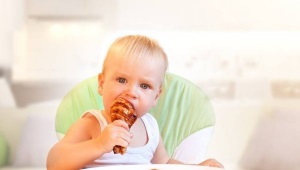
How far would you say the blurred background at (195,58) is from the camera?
64.0 inches

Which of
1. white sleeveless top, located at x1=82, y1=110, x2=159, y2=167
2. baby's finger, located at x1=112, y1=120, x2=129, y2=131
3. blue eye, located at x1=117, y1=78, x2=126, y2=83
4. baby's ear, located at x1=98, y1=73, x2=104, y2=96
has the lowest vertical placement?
white sleeveless top, located at x1=82, y1=110, x2=159, y2=167

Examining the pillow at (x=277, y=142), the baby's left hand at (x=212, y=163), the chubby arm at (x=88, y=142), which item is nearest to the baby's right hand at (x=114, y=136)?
the chubby arm at (x=88, y=142)

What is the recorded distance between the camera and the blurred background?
1625 millimetres

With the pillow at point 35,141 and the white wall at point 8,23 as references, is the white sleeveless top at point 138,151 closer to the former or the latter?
the pillow at point 35,141

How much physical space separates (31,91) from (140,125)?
0.32 metres

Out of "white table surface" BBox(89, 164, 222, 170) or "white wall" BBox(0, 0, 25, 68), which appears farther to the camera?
"white wall" BBox(0, 0, 25, 68)

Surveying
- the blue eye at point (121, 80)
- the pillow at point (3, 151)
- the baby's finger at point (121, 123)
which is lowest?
the pillow at point (3, 151)

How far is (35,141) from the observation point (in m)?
1.63

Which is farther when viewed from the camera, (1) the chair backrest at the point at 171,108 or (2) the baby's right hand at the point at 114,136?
(1) the chair backrest at the point at 171,108

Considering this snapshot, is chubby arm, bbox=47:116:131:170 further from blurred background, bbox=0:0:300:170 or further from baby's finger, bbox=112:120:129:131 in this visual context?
blurred background, bbox=0:0:300:170

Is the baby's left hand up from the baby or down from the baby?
down

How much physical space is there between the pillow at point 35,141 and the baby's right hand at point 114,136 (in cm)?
18

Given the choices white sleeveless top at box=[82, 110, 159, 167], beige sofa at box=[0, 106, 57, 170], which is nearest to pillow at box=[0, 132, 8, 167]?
beige sofa at box=[0, 106, 57, 170]

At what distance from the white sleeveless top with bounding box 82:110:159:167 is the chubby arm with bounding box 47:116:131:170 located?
2 centimetres
